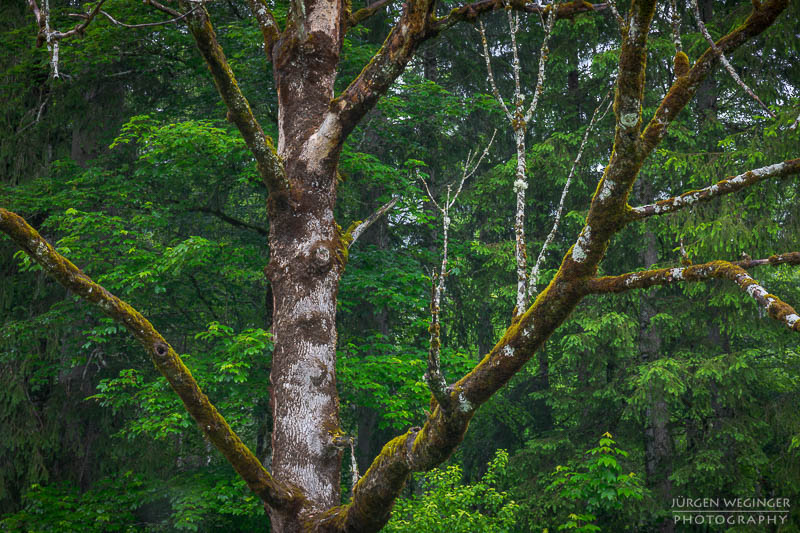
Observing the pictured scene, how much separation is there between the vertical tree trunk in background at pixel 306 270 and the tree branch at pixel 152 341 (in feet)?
0.91

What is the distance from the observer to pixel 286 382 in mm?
3221

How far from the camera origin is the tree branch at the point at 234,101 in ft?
8.78

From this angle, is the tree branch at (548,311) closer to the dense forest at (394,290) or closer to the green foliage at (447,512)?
the dense forest at (394,290)

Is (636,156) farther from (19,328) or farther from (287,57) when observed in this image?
(19,328)

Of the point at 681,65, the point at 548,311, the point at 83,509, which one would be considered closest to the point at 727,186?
the point at 681,65

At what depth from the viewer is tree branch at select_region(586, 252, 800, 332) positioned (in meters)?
1.63

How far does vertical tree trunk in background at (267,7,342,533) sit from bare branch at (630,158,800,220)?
1.80 metres

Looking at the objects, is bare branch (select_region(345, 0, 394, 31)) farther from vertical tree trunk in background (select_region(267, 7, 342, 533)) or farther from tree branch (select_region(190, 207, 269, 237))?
tree branch (select_region(190, 207, 269, 237))

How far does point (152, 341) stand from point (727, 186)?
2.07 m

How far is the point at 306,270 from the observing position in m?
3.30

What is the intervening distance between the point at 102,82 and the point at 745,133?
33.4ft

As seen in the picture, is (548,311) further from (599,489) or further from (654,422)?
(654,422)

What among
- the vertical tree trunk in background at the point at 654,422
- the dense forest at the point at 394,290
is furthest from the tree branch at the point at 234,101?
the vertical tree trunk in background at the point at 654,422

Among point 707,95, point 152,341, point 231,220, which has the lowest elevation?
point 152,341
